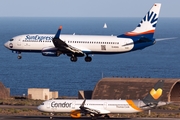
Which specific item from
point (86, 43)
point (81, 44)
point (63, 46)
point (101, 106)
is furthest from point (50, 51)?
point (101, 106)

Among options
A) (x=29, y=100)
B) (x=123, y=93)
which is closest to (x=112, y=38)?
(x=123, y=93)

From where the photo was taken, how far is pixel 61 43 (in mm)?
120062

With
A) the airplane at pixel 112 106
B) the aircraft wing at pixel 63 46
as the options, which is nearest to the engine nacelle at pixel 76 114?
the airplane at pixel 112 106

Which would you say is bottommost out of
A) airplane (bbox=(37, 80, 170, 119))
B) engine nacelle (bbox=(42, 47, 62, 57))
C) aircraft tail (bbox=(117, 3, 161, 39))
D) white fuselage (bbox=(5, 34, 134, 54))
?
airplane (bbox=(37, 80, 170, 119))

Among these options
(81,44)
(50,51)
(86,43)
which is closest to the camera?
(50,51)

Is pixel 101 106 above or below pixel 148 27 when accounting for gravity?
below

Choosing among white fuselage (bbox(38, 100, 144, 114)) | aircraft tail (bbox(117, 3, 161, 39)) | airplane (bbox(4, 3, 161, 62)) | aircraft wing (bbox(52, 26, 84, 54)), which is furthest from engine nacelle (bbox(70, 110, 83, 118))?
aircraft tail (bbox(117, 3, 161, 39))

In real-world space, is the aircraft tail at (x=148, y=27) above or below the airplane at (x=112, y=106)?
above

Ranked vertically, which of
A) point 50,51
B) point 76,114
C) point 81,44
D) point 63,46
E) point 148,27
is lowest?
point 76,114

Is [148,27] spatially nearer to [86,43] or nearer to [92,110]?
[86,43]

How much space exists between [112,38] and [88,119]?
88.9 feet

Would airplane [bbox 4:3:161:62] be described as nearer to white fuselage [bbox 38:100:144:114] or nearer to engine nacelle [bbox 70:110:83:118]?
white fuselage [bbox 38:100:144:114]

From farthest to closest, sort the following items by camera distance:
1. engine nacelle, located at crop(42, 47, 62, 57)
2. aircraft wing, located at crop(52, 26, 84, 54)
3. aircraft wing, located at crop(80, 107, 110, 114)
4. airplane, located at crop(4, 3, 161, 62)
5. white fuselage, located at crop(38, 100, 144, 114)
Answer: airplane, located at crop(4, 3, 161, 62)
engine nacelle, located at crop(42, 47, 62, 57)
aircraft wing, located at crop(52, 26, 84, 54)
white fuselage, located at crop(38, 100, 144, 114)
aircraft wing, located at crop(80, 107, 110, 114)

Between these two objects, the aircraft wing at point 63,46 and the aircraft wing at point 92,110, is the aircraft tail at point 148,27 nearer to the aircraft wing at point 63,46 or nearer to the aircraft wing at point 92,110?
the aircraft wing at point 63,46
